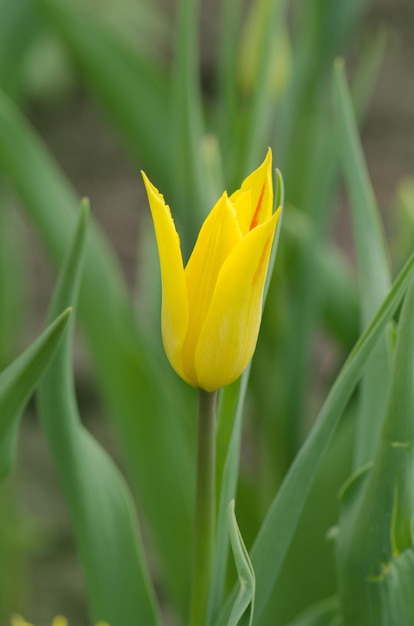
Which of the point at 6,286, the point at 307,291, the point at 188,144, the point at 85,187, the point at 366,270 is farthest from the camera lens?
the point at 85,187

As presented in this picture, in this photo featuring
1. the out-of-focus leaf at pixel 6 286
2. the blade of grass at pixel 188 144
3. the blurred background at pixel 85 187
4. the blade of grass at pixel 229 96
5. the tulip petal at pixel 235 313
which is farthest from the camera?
the blurred background at pixel 85 187

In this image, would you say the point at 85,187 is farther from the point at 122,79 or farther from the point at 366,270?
the point at 366,270

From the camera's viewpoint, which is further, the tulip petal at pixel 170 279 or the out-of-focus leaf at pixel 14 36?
the out-of-focus leaf at pixel 14 36

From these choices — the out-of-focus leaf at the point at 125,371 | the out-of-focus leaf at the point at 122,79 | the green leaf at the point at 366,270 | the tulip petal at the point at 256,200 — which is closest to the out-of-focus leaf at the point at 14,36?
the out-of-focus leaf at the point at 122,79

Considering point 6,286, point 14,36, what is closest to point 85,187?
point 6,286

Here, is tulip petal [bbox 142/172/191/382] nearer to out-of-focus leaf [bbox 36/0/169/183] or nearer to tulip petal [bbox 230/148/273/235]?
tulip petal [bbox 230/148/273/235]

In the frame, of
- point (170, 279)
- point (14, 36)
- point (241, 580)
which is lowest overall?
point (241, 580)

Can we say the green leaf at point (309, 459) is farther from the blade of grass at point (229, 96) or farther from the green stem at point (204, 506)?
the blade of grass at point (229, 96)
